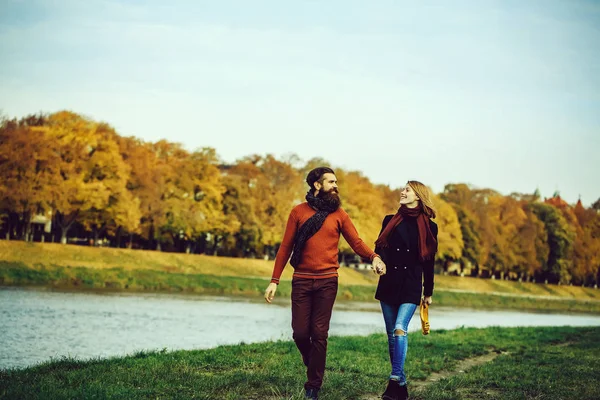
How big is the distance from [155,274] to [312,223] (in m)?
39.5

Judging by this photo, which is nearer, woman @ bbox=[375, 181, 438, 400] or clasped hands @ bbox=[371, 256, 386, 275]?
clasped hands @ bbox=[371, 256, 386, 275]

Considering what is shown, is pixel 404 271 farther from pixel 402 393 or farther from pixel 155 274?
pixel 155 274

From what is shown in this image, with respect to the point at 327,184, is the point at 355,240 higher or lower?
lower

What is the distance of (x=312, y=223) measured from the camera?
28.4 feet

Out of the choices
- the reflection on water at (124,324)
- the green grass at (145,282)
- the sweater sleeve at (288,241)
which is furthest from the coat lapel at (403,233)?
the green grass at (145,282)

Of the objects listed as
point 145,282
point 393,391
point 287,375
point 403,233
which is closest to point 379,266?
point 403,233

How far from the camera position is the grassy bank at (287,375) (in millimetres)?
8523

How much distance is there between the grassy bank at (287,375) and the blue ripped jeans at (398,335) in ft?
2.40

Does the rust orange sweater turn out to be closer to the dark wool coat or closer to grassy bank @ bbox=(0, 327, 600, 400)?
the dark wool coat

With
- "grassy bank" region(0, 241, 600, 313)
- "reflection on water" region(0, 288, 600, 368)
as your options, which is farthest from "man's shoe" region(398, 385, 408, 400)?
"grassy bank" region(0, 241, 600, 313)

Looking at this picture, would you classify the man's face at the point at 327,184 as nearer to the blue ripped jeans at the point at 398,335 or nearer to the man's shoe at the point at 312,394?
the blue ripped jeans at the point at 398,335

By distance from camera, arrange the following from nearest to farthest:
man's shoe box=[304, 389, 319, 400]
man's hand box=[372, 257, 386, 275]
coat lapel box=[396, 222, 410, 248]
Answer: man's shoe box=[304, 389, 319, 400], man's hand box=[372, 257, 386, 275], coat lapel box=[396, 222, 410, 248]

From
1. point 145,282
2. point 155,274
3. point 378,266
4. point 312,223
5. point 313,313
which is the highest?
point 312,223

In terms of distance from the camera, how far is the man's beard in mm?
8766
